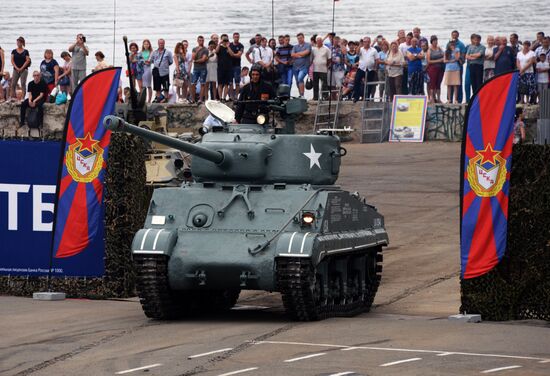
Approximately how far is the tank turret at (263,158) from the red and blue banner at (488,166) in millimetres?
2307

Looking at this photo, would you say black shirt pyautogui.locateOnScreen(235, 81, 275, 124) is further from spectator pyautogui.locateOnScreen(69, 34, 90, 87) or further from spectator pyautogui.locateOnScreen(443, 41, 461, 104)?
spectator pyautogui.locateOnScreen(69, 34, 90, 87)

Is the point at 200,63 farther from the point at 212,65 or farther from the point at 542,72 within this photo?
the point at 542,72

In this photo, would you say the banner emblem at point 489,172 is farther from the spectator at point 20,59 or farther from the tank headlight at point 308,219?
the spectator at point 20,59

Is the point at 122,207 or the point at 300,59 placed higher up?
the point at 300,59

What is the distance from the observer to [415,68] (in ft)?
128

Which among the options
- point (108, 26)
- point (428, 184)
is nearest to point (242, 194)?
point (428, 184)

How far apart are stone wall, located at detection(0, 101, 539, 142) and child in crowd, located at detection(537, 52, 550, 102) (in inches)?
138

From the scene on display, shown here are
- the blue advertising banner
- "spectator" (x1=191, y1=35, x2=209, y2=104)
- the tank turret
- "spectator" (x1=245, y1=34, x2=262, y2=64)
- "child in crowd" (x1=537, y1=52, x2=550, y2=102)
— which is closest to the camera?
the tank turret

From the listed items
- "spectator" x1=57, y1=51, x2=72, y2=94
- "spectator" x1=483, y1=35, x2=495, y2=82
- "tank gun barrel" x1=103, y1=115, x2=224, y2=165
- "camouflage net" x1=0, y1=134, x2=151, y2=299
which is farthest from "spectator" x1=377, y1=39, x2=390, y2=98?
"tank gun barrel" x1=103, y1=115, x2=224, y2=165

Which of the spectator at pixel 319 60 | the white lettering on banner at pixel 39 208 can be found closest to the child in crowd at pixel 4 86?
the spectator at pixel 319 60

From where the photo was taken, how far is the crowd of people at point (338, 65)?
36.8 m

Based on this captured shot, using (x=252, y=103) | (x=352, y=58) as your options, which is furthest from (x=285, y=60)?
(x=252, y=103)

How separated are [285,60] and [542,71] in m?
6.39

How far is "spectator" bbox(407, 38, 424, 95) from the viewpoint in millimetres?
38094
